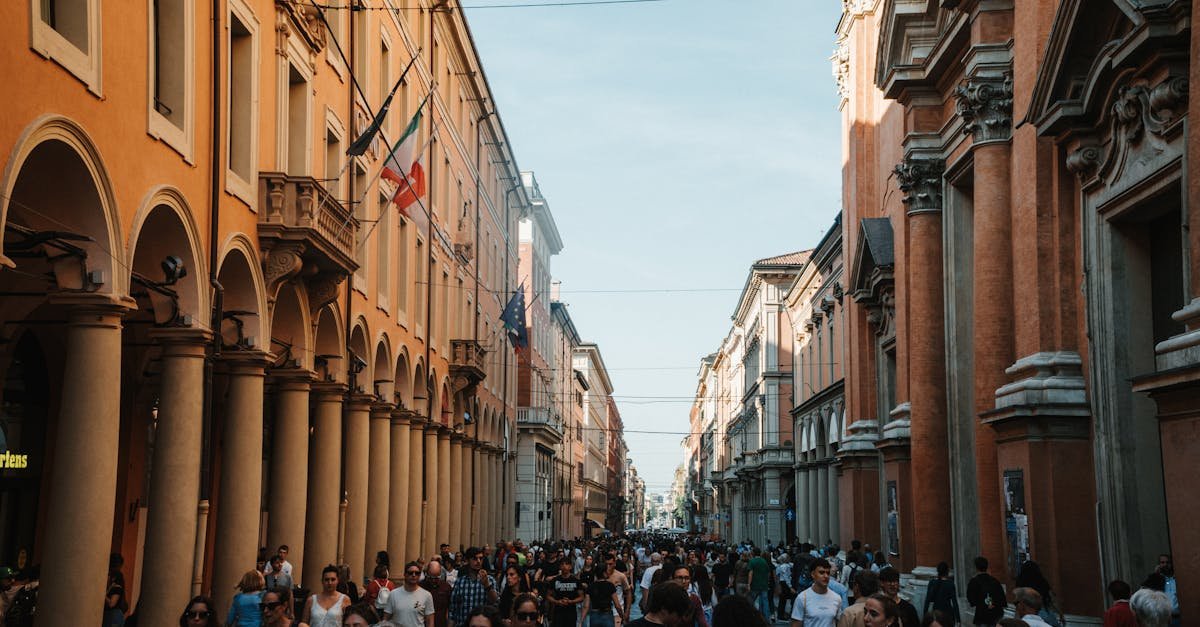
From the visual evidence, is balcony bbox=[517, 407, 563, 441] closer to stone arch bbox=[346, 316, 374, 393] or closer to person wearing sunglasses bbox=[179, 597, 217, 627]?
stone arch bbox=[346, 316, 374, 393]

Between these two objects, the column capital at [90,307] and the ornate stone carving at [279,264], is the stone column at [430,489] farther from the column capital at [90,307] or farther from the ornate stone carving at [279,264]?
the column capital at [90,307]

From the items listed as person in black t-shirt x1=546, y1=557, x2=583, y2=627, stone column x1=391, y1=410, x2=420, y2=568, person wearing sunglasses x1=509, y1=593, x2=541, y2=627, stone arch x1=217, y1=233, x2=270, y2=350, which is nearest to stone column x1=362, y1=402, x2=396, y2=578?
stone column x1=391, y1=410, x2=420, y2=568

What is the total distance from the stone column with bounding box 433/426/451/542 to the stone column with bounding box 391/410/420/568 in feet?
18.8

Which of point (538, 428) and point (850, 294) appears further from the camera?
point (538, 428)

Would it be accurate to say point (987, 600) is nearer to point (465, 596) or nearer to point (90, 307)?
point (465, 596)

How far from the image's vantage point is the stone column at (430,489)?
117ft

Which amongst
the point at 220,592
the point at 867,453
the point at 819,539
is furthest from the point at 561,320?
the point at 220,592

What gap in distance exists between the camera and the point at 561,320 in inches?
3435

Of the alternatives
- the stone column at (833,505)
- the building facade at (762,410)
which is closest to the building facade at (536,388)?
the building facade at (762,410)

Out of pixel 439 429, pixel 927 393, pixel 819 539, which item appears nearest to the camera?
pixel 927 393

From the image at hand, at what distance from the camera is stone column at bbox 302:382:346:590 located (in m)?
24.0

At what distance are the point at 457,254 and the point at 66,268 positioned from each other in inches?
1040

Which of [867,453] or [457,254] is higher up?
[457,254]

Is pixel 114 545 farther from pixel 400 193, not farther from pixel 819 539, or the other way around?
pixel 819 539
